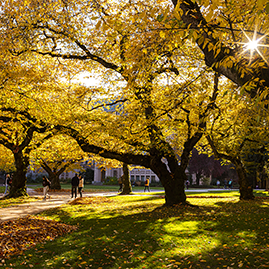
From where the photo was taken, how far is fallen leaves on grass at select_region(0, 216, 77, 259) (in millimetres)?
6145

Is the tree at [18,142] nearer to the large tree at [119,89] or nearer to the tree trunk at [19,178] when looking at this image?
the tree trunk at [19,178]

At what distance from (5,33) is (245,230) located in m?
11.6

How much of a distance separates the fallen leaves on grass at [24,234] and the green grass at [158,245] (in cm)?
31

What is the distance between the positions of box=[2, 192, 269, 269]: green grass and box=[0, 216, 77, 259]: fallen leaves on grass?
306 mm

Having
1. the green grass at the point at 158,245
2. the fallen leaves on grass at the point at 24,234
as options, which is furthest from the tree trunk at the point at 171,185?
the fallen leaves on grass at the point at 24,234

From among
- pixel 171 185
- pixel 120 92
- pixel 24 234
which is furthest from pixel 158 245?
pixel 120 92

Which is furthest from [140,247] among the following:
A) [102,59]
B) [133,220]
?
[102,59]

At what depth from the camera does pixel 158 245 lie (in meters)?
6.94

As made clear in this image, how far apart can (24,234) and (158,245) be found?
357 centimetres

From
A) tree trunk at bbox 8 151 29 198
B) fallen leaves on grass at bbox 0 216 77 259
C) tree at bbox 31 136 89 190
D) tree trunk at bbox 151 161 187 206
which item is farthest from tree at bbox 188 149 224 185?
fallen leaves on grass at bbox 0 216 77 259

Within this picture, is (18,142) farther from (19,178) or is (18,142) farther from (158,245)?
(158,245)

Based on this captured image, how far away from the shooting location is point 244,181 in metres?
18.3

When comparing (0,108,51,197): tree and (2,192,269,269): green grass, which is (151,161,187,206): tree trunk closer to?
(2,192,269,269): green grass

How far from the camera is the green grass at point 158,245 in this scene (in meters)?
5.61
